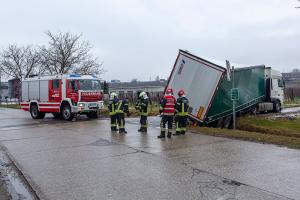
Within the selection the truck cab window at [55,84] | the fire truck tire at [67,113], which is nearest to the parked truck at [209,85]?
the fire truck tire at [67,113]

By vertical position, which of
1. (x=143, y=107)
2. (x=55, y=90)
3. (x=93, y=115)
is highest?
(x=55, y=90)

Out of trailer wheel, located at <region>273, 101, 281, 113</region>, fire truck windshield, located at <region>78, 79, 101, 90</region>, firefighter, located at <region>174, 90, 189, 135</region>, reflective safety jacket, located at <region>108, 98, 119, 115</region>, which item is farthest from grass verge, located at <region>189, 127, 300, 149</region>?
trailer wheel, located at <region>273, 101, 281, 113</region>

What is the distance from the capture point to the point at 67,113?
21031mm

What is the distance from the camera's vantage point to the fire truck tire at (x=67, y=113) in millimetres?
20798

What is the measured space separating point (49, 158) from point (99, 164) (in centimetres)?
175

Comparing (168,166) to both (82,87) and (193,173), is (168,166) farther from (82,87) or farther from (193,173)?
(82,87)

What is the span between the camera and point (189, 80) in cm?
1556

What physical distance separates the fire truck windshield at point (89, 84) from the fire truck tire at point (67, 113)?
4.86 ft

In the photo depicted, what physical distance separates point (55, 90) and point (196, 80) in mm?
9749

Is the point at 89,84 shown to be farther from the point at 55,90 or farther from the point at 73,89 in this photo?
the point at 55,90

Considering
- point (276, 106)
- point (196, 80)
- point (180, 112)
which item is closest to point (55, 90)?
point (196, 80)

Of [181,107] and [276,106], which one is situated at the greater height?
[181,107]

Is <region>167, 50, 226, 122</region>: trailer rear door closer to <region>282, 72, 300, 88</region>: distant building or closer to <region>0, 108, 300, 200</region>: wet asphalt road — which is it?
<region>0, 108, 300, 200</region>: wet asphalt road

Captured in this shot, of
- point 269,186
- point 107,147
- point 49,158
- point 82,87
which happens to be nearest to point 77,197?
point 269,186
